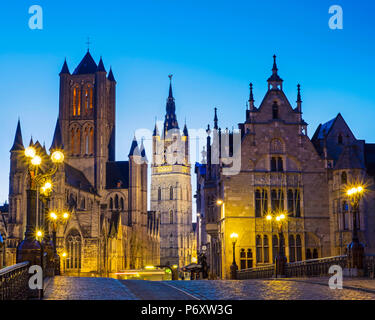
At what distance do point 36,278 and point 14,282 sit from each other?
2.35 m

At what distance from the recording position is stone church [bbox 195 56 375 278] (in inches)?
1742

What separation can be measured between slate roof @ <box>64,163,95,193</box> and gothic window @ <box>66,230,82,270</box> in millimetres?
10497

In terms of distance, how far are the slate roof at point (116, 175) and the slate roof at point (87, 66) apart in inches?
646

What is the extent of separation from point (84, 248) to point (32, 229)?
2464 inches

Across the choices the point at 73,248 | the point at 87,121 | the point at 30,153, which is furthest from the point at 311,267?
the point at 87,121

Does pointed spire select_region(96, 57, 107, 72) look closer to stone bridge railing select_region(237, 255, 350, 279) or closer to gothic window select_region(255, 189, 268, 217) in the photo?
gothic window select_region(255, 189, 268, 217)

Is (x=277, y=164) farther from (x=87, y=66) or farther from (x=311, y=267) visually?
(x=87, y=66)

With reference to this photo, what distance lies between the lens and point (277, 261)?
3169cm

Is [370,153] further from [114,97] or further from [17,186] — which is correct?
[114,97]

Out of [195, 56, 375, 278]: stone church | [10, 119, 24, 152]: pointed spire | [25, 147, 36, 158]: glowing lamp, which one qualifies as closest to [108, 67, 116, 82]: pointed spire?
[10, 119, 24, 152]: pointed spire

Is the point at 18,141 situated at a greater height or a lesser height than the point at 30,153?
greater

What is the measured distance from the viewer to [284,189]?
149 ft

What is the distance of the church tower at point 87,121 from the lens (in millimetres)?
103812
